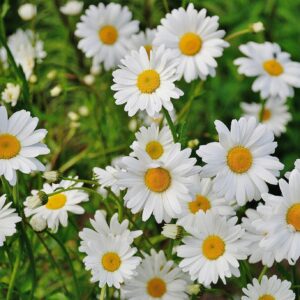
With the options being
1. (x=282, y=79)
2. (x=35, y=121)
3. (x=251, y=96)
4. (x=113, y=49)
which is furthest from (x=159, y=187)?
(x=251, y=96)

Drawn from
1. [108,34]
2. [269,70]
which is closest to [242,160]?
[269,70]

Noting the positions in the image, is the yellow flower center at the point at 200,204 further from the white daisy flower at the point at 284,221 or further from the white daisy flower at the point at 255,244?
the white daisy flower at the point at 284,221

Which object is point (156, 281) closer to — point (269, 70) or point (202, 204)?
point (202, 204)

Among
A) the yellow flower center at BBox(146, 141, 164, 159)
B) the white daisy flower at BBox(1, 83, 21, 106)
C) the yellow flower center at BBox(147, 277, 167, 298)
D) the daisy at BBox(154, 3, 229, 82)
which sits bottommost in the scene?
the yellow flower center at BBox(147, 277, 167, 298)

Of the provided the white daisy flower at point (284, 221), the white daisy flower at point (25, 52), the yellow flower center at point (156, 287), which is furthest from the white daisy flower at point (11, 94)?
the white daisy flower at point (284, 221)

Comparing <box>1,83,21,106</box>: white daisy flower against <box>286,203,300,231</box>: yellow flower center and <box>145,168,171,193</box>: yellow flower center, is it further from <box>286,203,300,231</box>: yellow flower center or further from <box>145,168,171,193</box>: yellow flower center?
<box>286,203,300,231</box>: yellow flower center

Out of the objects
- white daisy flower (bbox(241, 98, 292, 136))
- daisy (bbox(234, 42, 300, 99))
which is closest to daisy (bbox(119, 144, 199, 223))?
daisy (bbox(234, 42, 300, 99))

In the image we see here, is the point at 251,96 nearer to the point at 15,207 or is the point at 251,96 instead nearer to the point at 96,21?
the point at 96,21

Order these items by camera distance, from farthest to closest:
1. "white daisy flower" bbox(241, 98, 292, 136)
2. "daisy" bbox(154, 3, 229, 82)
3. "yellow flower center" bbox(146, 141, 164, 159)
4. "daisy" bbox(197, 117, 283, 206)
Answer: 1. "white daisy flower" bbox(241, 98, 292, 136)
2. "daisy" bbox(154, 3, 229, 82)
3. "yellow flower center" bbox(146, 141, 164, 159)
4. "daisy" bbox(197, 117, 283, 206)
